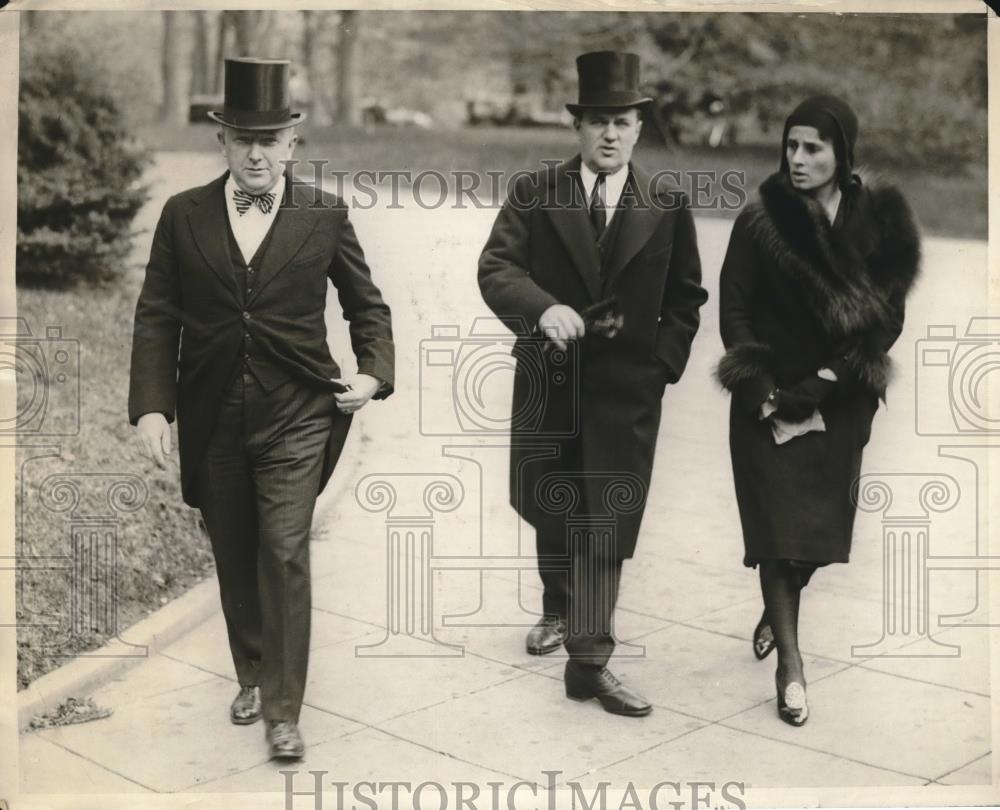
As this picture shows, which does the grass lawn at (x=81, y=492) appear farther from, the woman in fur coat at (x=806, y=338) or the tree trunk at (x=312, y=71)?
the woman in fur coat at (x=806, y=338)

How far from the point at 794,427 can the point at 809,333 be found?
1.14 ft

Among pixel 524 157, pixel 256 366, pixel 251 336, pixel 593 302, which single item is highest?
pixel 524 157

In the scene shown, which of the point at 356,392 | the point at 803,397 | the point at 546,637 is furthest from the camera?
the point at 546,637

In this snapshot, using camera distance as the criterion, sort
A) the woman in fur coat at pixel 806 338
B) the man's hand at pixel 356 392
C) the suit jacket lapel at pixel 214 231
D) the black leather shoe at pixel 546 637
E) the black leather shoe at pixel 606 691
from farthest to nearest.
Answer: the black leather shoe at pixel 546 637, the black leather shoe at pixel 606 691, the woman in fur coat at pixel 806 338, the man's hand at pixel 356 392, the suit jacket lapel at pixel 214 231

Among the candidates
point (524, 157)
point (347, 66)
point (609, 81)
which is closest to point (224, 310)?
point (347, 66)

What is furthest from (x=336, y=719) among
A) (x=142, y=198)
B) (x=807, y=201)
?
(x=807, y=201)

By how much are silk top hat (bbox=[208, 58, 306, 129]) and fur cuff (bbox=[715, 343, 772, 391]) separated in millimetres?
1789

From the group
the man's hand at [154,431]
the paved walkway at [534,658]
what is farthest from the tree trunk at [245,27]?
the man's hand at [154,431]

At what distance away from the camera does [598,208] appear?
585cm

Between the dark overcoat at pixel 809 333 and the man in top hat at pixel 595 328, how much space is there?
23cm

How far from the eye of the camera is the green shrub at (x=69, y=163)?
5.96 m

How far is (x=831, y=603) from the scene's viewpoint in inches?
248

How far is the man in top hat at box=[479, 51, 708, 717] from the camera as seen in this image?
5832 mm

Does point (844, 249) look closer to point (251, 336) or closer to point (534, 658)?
point (534, 658)
